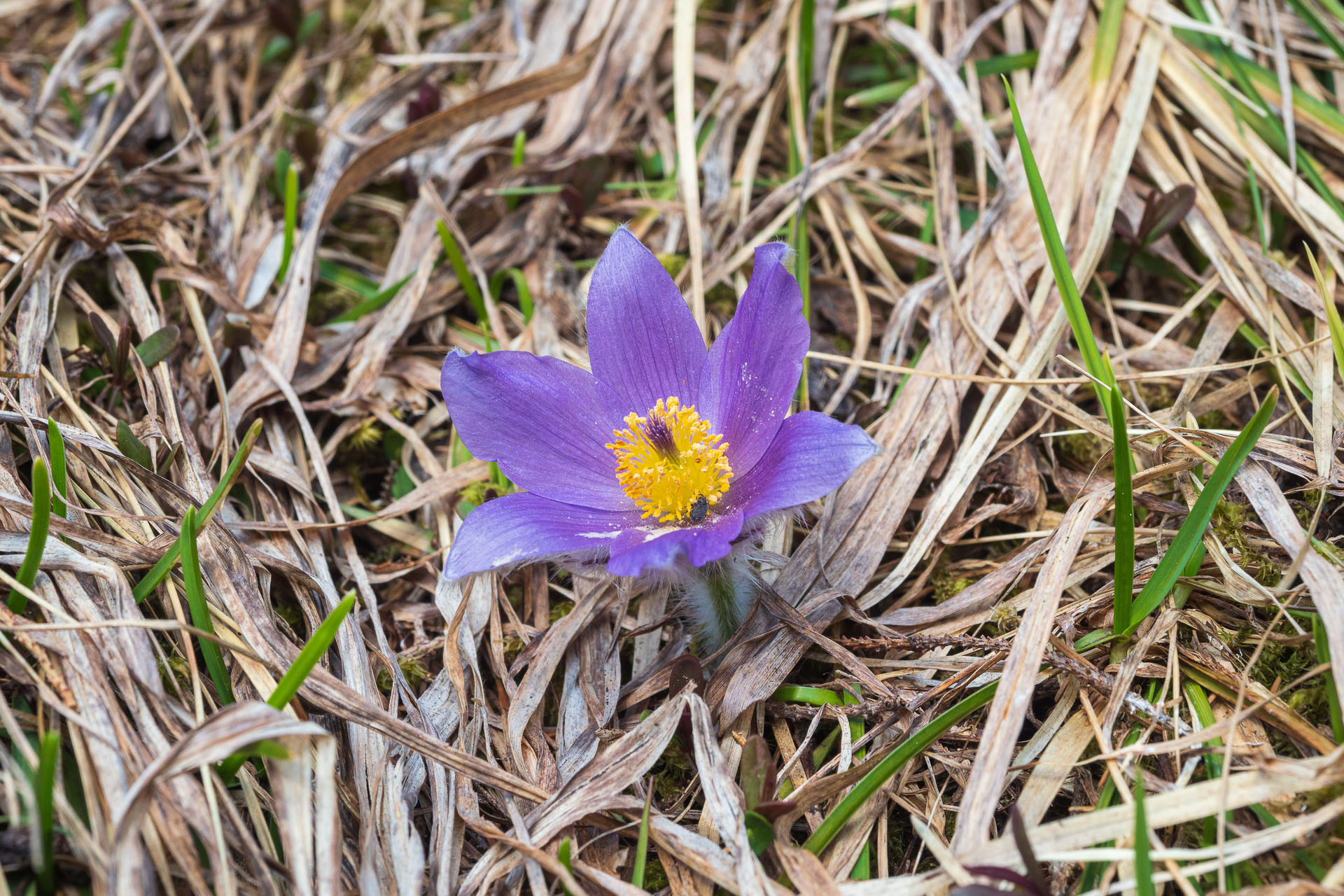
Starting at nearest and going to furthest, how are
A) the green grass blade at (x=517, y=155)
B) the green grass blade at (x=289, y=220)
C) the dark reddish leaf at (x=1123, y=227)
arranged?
1. the dark reddish leaf at (x=1123, y=227)
2. the green grass blade at (x=289, y=220)
3. the green grass blade at (x=517, y=155)

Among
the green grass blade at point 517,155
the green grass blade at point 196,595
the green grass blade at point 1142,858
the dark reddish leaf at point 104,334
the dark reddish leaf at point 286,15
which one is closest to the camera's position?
the green grass blade at point 1142,858

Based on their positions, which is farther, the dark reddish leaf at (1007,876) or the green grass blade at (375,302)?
the green grass blade at (375,302)

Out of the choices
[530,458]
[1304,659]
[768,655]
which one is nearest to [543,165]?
[530,458]

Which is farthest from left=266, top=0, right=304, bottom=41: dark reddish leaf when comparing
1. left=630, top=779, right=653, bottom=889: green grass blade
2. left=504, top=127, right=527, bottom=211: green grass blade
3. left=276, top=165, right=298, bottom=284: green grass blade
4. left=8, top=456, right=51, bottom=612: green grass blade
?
left=630, top=779, right=653, bottom=889: green grass blade

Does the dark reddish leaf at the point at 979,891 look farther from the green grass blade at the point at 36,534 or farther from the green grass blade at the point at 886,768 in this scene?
the green grass blade at the point at 36,534

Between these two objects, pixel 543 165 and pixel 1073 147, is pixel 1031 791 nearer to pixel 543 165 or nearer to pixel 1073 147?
pixel 1073 147

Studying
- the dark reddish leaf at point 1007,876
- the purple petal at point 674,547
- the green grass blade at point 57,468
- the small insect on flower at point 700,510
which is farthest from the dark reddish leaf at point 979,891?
the green grass blade at point 57,468

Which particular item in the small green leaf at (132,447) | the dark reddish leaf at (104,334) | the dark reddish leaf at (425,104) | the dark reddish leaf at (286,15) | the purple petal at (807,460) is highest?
the dark reddish leaf at (286,15)
